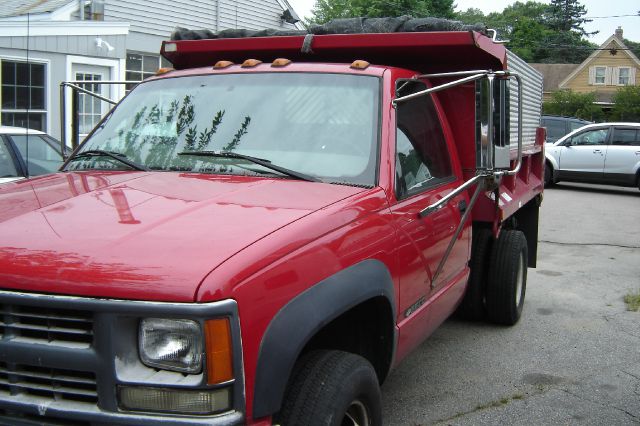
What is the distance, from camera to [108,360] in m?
2.23

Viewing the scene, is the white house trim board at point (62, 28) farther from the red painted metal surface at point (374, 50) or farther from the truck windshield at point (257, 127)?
the truck windshield at point (257, 127)

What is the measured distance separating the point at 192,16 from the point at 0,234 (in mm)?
14300

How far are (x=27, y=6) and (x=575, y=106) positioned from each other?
37585mm

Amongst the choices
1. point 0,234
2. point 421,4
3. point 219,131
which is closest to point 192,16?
point 219,131

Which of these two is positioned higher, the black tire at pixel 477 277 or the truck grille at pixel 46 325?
the truck grille at pixel 46 325

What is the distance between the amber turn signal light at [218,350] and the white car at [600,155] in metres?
16.6

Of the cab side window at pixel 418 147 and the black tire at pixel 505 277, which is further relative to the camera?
the black tire at pixel 505 277

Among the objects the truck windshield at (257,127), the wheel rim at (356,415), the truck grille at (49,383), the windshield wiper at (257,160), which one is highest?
the truck windshield at (257,127)

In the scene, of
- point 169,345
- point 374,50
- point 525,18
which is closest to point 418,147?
point 374,50

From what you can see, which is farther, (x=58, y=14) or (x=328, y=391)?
(x=58, y=14)

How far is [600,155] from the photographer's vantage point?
57.3 feet

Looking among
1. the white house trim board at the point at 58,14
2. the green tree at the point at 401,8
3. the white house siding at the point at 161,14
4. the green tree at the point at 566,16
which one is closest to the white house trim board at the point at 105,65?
the white house trim board at the point at 58,14

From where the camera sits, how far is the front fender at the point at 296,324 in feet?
7.72

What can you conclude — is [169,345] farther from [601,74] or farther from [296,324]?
[601,74]
